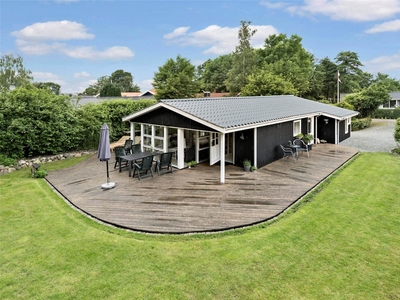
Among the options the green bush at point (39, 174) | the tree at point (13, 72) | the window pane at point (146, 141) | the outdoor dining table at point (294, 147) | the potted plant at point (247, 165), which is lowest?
the green bush at point (39, 174)

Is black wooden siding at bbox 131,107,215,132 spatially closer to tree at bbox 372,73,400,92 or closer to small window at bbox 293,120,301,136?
small window at bbox 293,120,301,136

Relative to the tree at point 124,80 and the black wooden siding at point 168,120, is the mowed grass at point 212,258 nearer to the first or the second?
the black wooden siding at point 168,120

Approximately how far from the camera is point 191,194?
8328mm

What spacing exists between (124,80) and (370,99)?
246ft

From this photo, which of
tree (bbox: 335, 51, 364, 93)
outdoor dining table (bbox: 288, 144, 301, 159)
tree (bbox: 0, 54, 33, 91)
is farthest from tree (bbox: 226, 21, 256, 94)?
tree (bbox: 0, 54, 33, 91)

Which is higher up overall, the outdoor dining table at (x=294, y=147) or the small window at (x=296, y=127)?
the small window at (x=296, y=127)

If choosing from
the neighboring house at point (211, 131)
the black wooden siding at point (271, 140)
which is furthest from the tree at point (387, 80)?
the neighboring house at point (211, 131)

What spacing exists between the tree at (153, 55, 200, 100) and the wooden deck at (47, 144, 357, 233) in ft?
72.9

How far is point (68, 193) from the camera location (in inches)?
344

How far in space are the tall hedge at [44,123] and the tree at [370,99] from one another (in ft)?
88.0

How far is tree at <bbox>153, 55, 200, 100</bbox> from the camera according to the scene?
3325cm

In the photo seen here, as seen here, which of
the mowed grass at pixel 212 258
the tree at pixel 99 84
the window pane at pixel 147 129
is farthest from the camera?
the tree at pixel 99 84

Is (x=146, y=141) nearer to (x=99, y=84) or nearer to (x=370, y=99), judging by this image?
(x=370, y=99)

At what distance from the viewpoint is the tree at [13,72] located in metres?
34.6
